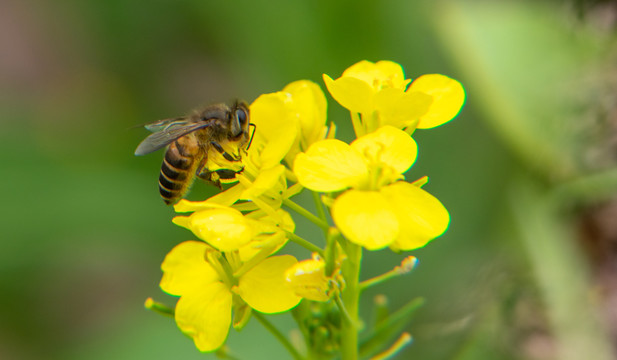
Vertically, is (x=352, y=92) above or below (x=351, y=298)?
above


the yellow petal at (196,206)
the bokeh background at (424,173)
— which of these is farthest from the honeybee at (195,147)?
the bokeh background at (424,173)

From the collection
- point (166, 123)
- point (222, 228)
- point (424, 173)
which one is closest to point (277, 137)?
point (222, 228)

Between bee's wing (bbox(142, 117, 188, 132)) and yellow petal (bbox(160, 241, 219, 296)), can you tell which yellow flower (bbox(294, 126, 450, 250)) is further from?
bee's wing (bbox(142, 117, 188, 132))

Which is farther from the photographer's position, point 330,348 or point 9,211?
point 9,211

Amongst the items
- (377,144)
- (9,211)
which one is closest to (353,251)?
(377,144)

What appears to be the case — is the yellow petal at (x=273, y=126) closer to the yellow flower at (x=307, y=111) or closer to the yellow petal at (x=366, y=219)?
the yellow flower at (x=307, y=111)

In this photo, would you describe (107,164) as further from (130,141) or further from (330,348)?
(330,348)

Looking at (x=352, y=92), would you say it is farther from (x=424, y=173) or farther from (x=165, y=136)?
(x=424, y=173)
